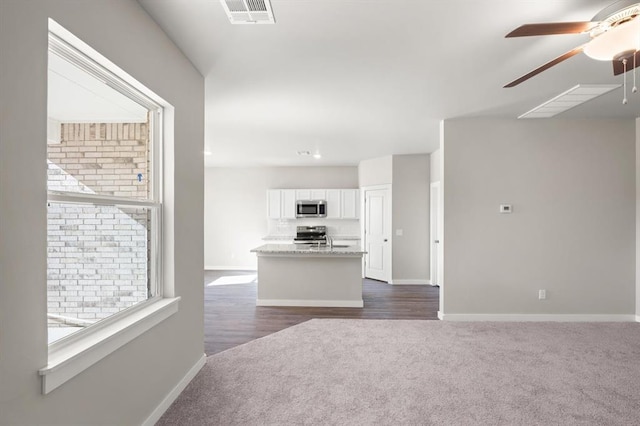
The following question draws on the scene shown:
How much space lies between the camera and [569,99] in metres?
3.60

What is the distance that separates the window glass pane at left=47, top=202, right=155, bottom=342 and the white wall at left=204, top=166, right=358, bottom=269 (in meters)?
6.24

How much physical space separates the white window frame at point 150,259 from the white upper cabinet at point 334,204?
587cm

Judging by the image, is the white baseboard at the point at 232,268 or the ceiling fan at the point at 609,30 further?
the white baseboard at the point at 232,268

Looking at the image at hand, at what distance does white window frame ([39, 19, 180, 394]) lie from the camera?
150 cm

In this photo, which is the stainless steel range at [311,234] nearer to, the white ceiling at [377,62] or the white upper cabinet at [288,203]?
the white upper cabinet at [288,203]

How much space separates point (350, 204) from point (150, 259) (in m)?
6.11

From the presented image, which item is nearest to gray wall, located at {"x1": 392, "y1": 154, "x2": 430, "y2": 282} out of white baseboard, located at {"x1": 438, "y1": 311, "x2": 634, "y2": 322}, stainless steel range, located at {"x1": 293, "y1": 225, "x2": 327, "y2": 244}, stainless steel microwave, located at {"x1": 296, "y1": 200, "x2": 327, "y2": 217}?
stainless steel microwave, located at {"x1": 296, "y1": 200, "x2": 327, "y2": 217}

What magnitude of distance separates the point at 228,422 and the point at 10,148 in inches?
80.3

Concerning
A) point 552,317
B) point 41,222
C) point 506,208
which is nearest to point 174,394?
point 41,222

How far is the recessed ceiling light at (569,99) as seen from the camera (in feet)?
10.8

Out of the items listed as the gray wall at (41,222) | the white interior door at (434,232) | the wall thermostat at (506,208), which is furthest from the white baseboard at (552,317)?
the gray wall at (41,222)

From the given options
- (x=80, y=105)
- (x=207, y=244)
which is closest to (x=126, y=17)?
(x=80, y=105)

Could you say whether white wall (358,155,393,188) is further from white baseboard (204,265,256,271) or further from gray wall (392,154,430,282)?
white baseboard (204,265,256,271)

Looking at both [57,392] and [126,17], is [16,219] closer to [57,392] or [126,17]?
[57,392]
